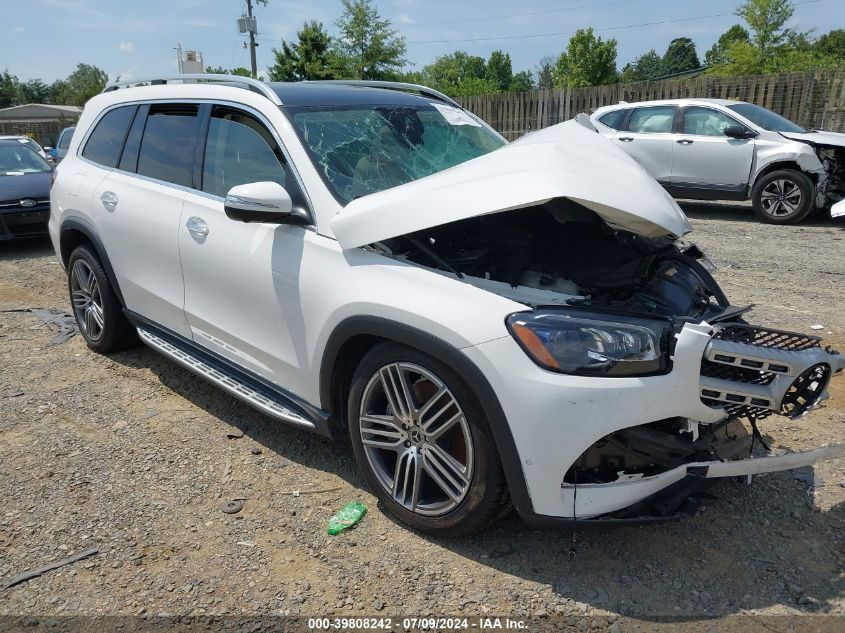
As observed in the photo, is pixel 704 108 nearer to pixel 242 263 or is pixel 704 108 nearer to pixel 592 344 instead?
pixel 242 263

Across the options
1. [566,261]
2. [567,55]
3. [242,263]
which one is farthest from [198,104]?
[567,55]

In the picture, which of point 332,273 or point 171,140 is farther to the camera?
point 171,140

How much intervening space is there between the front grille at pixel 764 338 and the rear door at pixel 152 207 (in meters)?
2.88

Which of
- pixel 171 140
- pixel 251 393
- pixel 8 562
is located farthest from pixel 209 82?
pixel 8 562

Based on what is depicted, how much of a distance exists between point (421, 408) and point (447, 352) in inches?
13.7

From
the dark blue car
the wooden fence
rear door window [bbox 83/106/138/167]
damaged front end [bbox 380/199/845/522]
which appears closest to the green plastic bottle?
damaged front end [bbox 380/199/845/522]

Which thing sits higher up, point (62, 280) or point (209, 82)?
point (209, 82)

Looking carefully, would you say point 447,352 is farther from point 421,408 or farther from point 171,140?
point 171,140

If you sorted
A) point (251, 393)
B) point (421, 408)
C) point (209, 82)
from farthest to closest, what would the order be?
point (209, 82), point (251, 393), point (421, 408)

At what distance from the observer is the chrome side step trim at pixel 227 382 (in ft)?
10.3

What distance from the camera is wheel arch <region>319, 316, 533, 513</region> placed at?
7.66 ft

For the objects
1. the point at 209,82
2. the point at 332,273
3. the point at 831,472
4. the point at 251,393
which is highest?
the point at 209,82

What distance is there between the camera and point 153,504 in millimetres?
3088

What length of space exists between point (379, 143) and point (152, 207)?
151 cm
